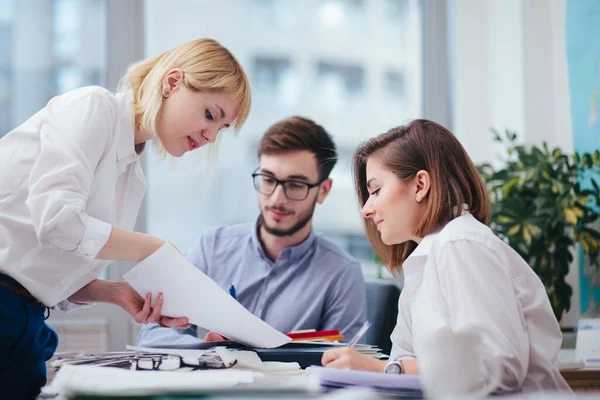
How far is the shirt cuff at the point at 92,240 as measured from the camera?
3.76ft

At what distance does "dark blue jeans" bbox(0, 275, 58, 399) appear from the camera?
1.15 m

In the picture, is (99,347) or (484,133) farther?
(484,133)

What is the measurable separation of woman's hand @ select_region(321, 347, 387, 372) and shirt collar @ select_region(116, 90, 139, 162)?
652 millimetres

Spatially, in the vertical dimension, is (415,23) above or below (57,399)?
above

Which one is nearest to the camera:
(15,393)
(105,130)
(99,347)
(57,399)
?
(57,399)

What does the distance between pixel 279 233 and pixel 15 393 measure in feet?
3.36

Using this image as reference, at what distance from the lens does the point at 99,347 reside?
2.83m

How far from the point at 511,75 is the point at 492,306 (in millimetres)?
2349

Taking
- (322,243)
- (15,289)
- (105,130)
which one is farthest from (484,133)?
(15,289)

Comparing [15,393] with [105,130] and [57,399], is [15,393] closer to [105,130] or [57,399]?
[57,399]

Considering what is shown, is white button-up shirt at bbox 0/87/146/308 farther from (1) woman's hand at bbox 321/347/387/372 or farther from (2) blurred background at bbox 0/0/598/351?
(2) blurred background at bbox 0/0/598/351

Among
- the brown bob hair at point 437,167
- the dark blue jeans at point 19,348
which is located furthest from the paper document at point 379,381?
the dark blue jeans at point 19,348

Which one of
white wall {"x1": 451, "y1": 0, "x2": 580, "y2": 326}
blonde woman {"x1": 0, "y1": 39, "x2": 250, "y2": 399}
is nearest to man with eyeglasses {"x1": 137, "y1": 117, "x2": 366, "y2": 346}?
blonde woman {"x1": 0, "y1": 39, "x2": 250, "y2": 399}

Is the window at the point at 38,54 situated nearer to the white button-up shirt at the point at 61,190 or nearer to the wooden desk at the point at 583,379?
the white button-up shirt at the point at 61,190
